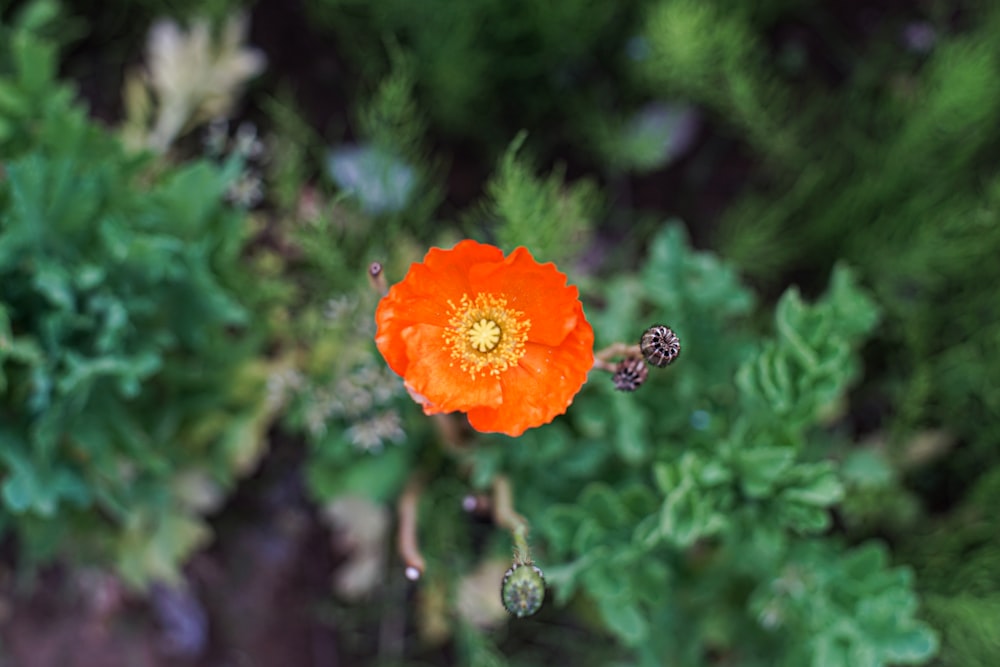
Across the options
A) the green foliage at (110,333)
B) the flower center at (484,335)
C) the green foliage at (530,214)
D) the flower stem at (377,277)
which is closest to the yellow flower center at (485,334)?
the flower center at (484,335)

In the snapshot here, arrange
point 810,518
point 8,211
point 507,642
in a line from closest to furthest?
1. point 810,518
2. point 8,211
3. point 507,642

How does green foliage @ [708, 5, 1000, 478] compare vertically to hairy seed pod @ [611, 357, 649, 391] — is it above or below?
above

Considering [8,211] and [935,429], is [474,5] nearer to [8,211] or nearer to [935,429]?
[8,211]

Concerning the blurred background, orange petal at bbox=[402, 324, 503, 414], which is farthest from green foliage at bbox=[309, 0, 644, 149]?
orange petal at bbox=[402, 324, 503, 414]

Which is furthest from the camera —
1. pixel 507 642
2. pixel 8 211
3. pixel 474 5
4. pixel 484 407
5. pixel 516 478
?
pixel 507 642

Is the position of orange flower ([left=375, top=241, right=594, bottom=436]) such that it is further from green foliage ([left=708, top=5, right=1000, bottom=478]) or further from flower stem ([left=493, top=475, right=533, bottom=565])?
green foliage ([left=708, top=5, right=1000, bottom=478])

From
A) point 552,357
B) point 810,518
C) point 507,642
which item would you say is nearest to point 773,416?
point 810,518

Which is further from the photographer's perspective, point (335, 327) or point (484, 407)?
point (335, 327)
